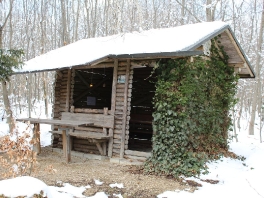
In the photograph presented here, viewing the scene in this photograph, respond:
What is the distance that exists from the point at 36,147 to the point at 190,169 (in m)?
4.97

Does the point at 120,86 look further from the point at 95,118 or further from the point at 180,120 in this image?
the point at 180,120

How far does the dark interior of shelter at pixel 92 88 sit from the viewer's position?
10.3 metres

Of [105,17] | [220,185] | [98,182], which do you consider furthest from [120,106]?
[105,17]

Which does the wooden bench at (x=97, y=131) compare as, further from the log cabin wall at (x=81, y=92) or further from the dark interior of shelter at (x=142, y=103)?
the dark interior of shelter at (x=142, y=103)

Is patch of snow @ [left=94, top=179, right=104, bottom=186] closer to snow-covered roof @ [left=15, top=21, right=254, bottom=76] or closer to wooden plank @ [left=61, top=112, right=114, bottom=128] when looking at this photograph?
wooden plank @ [left=61, top=112, right=114, bottom=128]

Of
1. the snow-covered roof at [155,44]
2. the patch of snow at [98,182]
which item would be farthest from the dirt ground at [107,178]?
the snow-covered roof at [155,44]

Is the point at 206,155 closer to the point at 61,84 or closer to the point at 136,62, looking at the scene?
the point at 136,62

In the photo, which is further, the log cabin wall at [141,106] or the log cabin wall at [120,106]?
the log cabin wall at [141,106]

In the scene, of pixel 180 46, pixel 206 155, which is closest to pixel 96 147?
pixel 206 155

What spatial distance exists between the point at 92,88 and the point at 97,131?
3.26 m

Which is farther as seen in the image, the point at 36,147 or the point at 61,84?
the point at 61,84

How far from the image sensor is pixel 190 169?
619cm

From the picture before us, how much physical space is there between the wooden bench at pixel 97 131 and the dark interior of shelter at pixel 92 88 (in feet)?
7.20

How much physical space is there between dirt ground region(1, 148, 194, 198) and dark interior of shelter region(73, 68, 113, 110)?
3484 mm
